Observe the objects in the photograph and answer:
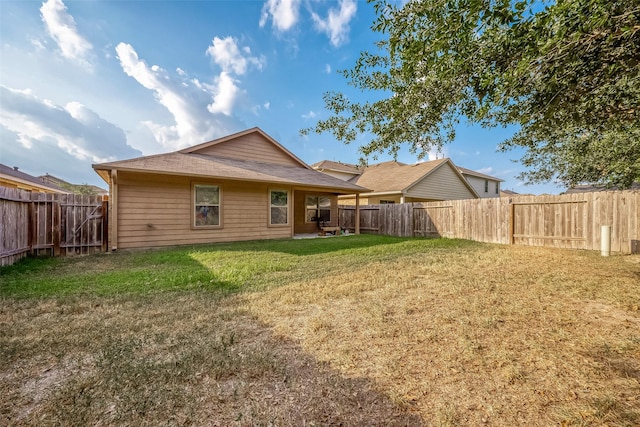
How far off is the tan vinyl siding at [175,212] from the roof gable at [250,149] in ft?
7.78

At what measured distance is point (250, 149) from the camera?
1304cm

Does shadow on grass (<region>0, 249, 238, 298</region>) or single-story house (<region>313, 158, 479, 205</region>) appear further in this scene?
single-story house (<region>313, 158, 479, 205</region>)

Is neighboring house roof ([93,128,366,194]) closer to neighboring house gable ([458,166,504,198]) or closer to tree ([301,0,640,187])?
tree ([301,0,640,187])

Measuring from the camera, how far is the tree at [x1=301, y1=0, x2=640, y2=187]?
121 inches

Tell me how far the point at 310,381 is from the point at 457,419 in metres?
1.00

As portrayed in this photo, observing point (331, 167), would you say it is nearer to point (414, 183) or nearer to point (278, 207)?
point (414, 183)

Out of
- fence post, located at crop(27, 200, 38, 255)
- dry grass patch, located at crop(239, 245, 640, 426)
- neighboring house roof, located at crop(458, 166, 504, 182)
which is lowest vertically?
dry grass patch, located at crop(239, 245, 640, 426)

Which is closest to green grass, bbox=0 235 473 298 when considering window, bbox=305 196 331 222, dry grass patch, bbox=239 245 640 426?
dry grass patch, bbox=239 245 640 426

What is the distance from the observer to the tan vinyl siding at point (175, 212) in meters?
9.02

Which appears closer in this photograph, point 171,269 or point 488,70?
point 488,70

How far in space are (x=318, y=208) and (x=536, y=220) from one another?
9670 mm

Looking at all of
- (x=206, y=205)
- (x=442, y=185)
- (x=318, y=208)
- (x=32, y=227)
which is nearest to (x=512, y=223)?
(x=318, y=208)

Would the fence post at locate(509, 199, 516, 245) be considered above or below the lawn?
above

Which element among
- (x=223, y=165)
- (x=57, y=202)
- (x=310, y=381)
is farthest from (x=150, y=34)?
(x=310, y=381)
